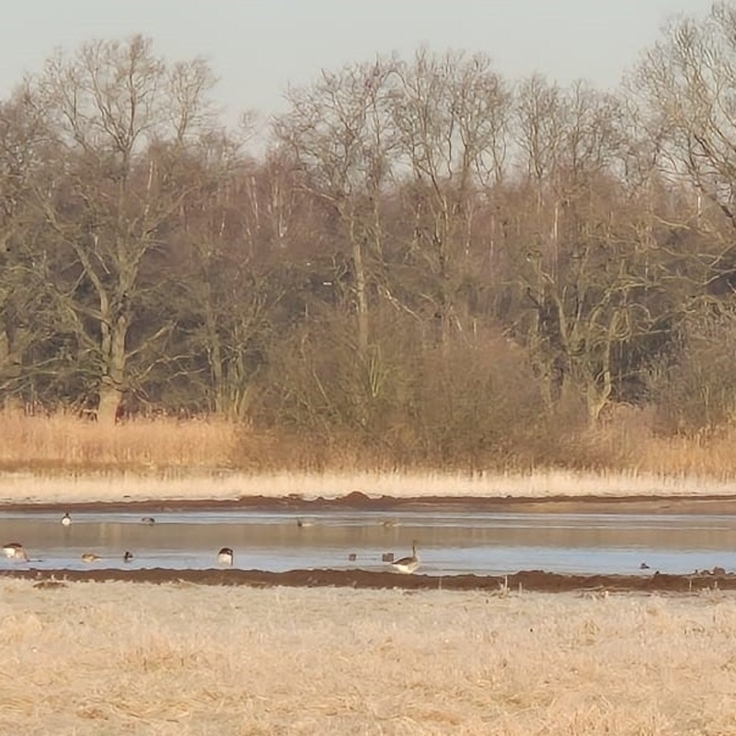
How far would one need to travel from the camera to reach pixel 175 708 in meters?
10.5

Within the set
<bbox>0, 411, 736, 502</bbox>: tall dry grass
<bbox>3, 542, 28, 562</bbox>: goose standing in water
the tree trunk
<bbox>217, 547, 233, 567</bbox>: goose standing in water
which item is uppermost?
the tree trunk

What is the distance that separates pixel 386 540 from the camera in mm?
24688

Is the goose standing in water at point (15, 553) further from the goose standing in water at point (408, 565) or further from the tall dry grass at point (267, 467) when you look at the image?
the tall dry grass at point (267, 467)

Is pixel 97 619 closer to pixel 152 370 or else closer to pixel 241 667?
pixel 241 667

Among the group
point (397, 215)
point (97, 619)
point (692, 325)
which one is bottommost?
point (97, 619)

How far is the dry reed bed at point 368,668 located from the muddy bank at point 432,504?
14937 mm

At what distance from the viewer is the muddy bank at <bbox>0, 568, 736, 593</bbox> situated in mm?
18281

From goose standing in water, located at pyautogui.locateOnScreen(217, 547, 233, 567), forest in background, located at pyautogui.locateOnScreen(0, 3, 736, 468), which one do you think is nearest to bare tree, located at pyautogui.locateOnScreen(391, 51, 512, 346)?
forest in background, located at pyautogui.locateOnScreen(0, 3, 736, 468)

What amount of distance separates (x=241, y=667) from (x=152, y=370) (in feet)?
150

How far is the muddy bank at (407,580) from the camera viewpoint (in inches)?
720

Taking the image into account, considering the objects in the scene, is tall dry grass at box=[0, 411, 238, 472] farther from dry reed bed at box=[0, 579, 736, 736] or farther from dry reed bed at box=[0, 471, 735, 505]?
dry reed bed at box=[0, 579, 736, 736]

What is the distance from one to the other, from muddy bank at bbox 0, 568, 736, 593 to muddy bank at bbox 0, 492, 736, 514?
438 inches

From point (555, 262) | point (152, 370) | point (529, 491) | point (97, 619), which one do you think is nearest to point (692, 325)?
point (555, 262)

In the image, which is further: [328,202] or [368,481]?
[328,202]
